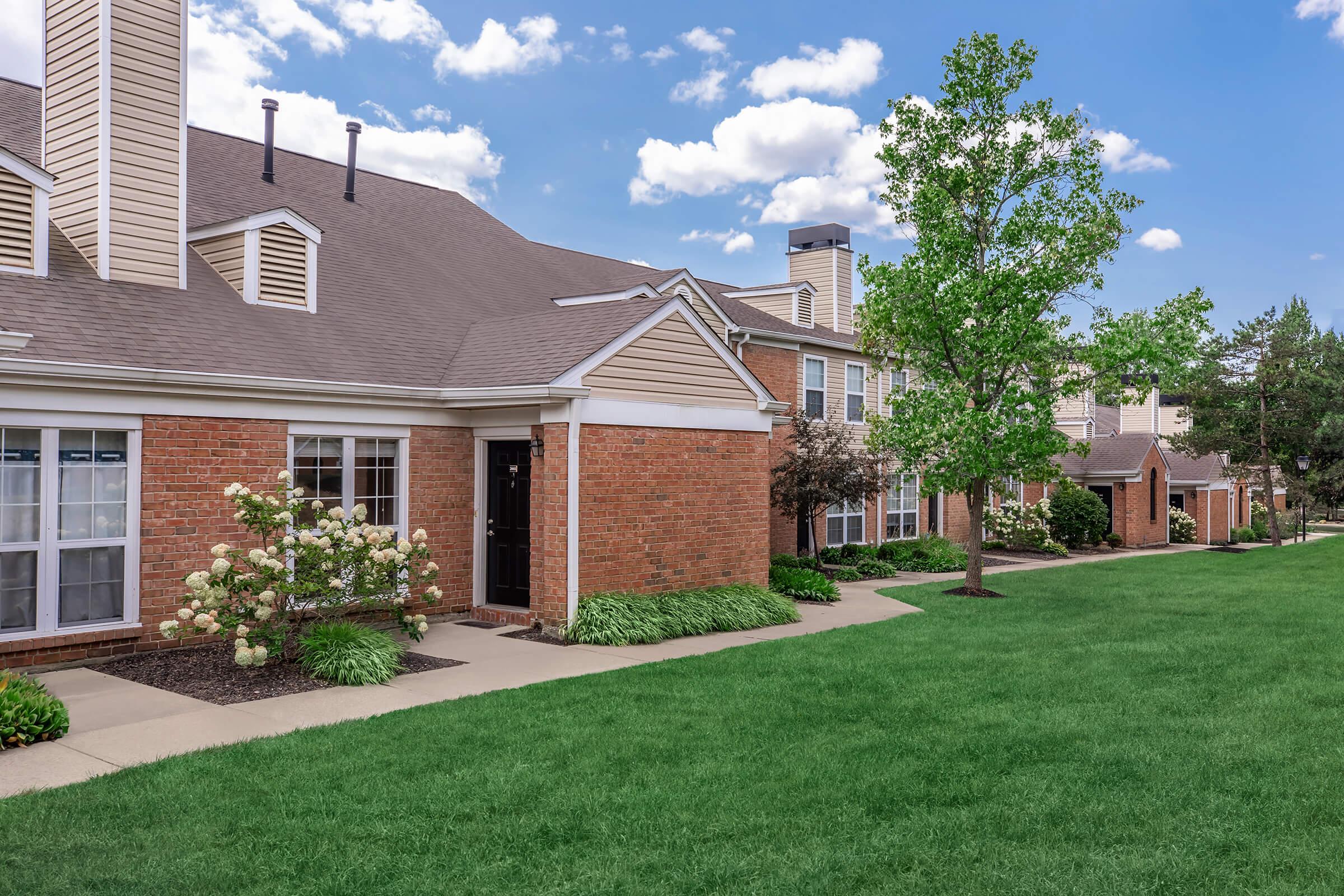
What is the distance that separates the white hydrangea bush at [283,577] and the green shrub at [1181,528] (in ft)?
111

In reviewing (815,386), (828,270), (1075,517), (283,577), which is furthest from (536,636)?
(1075,517)

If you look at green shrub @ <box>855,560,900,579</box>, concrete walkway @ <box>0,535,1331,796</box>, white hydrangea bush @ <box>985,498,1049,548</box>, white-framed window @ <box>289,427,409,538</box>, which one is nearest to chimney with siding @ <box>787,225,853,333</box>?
white hydrangea bush @ <box>985,498,1049,548</box>

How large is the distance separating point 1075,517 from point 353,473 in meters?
23.4

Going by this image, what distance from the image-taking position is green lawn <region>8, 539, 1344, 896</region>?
4.74 m

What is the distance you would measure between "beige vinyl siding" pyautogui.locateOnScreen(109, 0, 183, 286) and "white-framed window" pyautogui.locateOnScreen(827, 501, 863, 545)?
48.9 ft

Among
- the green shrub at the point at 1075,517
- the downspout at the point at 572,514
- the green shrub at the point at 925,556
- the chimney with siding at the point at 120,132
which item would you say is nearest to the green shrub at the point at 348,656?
the downspout at the point at 572,514

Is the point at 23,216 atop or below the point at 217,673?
atop

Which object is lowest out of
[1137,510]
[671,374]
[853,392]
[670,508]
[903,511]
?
[1137,510]

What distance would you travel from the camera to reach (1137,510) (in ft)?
107

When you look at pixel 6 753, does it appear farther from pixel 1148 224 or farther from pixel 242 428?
pixel 1148 224

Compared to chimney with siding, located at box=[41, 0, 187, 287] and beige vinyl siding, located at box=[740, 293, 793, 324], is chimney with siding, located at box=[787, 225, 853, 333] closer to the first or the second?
beige vinyl siding, located at box=[740, 293, 793, 324]

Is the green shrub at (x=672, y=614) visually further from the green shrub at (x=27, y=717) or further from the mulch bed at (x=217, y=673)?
the green shrub at (x=27, y=717)

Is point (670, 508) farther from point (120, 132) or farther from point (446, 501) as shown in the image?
point (120, 132)

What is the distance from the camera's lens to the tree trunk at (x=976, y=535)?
56.0ft
